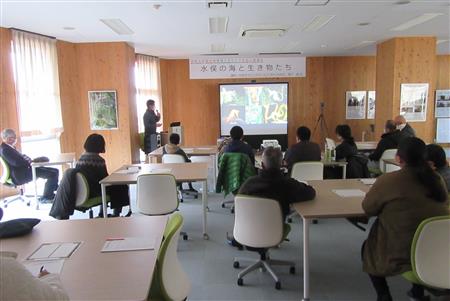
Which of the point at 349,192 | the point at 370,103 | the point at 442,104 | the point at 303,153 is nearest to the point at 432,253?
the point at 349,192

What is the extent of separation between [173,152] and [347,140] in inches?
100

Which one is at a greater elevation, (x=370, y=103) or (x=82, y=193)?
(x=370, y=103)

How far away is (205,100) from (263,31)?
13.5 ft

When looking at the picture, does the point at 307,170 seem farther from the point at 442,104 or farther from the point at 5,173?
the point at 442,104

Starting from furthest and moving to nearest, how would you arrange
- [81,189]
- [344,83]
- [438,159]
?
[344,83]
[81,189]
[438,159]

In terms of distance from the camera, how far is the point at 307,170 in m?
4.18

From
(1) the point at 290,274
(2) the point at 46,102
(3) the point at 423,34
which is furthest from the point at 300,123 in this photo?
(1) the point at 290,274

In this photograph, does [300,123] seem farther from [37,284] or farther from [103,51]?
[37,284]

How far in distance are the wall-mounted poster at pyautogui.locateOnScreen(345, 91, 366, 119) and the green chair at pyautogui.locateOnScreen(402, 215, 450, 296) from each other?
29.9ft

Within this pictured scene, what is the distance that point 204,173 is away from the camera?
4.11 meters

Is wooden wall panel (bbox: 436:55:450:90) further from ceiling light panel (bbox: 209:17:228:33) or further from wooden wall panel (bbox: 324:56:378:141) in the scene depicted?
ceiling light panel (bbox: 209:17:228:33)

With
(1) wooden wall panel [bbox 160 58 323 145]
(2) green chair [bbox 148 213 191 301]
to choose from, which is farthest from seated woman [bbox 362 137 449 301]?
(1) wooden wall panel [bbox 160 58 323 145]

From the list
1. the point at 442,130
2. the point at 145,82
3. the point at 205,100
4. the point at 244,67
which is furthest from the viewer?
the point at 205,100

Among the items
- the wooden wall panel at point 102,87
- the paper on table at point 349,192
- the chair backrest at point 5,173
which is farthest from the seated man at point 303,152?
the wooden wall panel at point 102,87
